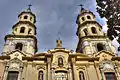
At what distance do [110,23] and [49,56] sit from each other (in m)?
13.0

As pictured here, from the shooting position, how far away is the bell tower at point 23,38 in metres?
27.5

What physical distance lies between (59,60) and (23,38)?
6666 millimetres

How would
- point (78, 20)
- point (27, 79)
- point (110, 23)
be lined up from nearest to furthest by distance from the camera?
1. point (110, 23)
2. point (27, 79)
3. point (78, 20)

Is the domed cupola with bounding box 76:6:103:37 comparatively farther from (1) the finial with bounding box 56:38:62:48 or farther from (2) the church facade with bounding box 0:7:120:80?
(1) the finial with bounding box 56:38:62:48

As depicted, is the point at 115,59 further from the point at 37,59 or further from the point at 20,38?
the point at 20,38

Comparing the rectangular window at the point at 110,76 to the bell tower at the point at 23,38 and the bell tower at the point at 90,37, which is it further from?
the bell tower at the point at 23,38

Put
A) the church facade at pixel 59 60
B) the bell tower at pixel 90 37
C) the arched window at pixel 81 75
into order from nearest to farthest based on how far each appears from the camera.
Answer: the church facade at pixel 59 60, the arched window at pixel 81 75, the bell tower at pixel 90 37

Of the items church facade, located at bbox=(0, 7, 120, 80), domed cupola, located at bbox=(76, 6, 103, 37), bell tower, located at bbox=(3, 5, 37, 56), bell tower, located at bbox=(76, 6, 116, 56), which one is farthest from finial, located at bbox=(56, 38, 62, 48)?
domed cupola, located at bbox=(76, 6, 103, 37)

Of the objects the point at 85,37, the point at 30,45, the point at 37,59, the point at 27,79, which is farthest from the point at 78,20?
the point at 27,79

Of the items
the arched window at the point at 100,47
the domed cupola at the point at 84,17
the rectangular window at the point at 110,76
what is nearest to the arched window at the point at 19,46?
the arched window at the point at 100,47

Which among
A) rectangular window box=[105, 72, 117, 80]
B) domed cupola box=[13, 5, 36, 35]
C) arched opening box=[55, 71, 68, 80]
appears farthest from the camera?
domed cupola box=[13, 5, 36, 35]

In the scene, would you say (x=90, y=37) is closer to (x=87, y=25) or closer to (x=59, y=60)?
(x=87, y=25)

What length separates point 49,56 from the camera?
980 inches

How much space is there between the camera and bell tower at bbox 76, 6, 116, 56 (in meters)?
28.2
